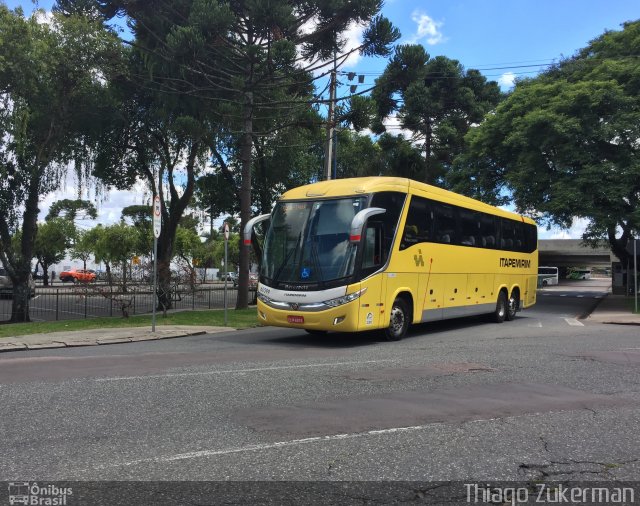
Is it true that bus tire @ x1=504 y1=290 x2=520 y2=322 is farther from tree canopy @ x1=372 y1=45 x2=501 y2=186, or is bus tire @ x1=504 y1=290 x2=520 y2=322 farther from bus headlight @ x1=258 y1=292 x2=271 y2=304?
tree canopy @ x1=372 y1=45 x2=501 y2=186

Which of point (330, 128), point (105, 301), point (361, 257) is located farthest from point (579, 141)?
point (105, 301)

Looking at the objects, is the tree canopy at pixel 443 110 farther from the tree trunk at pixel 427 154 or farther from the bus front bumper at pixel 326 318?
the bus front bumper at pixel 326 318

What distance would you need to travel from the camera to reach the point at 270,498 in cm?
386

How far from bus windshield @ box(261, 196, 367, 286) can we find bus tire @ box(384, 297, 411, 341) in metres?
2.02

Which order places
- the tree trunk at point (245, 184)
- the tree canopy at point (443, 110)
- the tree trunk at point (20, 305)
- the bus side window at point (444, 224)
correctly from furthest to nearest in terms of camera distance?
the tree canopy at point (443, 110)
the tree trunk at point (245, 184)
the tree trunk at point (20, 305)
the bus side window at point (444, 224)

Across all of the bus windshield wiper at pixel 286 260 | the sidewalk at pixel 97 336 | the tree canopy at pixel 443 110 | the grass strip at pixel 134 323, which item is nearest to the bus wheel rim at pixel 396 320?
the bus windshield wiper at pixel 286 260

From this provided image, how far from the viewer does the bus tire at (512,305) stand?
19250mm

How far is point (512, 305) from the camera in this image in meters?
19.6

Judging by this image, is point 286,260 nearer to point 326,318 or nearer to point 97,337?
point 326,318


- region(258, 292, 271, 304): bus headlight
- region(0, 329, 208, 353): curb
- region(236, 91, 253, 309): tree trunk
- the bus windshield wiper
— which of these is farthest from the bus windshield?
region(236, 91, 253, 309): tree trunk

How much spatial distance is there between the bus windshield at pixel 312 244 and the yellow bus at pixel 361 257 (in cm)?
2

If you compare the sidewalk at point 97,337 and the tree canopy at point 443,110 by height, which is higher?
the tree canopy at point 443,110

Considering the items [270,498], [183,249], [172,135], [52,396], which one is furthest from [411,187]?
[183,249]

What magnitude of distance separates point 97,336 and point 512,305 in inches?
536
